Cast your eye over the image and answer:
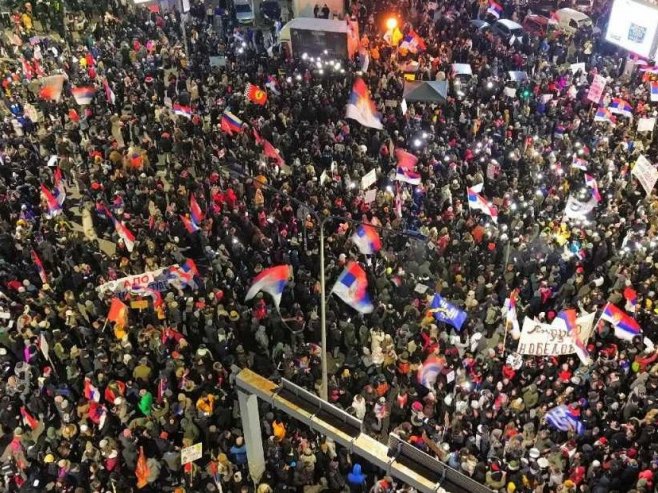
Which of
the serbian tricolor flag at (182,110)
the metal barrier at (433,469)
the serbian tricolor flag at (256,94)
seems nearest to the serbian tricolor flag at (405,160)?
the serbian tricolor flag at (256,94)

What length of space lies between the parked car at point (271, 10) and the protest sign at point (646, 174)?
63.6 feet

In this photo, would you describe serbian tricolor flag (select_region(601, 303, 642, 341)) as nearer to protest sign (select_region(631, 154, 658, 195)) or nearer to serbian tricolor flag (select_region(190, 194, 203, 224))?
protest sign (select_region(631, 154, 658, 195))

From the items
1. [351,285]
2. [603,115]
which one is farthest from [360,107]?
[603,115]

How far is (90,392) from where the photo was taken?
12008 millimetres

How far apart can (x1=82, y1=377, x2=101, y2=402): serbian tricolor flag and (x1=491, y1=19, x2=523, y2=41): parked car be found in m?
21.8

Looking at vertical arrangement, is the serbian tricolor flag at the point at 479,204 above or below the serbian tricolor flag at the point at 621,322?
above

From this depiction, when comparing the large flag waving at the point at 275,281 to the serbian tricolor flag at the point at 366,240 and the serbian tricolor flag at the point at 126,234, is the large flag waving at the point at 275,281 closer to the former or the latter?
the serbian tricolor flag at the point at 366,240

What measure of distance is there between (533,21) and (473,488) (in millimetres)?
25997

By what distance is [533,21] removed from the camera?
96.8 ft

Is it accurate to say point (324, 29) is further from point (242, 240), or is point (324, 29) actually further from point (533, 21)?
point (242, 240)

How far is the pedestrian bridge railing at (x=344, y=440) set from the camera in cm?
803

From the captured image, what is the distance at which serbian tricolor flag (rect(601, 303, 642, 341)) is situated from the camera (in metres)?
12.8

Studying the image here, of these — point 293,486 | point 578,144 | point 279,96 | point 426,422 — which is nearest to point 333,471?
point 293,486

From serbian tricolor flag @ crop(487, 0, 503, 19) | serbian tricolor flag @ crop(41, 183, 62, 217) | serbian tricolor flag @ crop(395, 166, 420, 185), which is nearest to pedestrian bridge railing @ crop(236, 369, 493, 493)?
serbian tricolor flag @ crop(395, 166, 420, 185)
